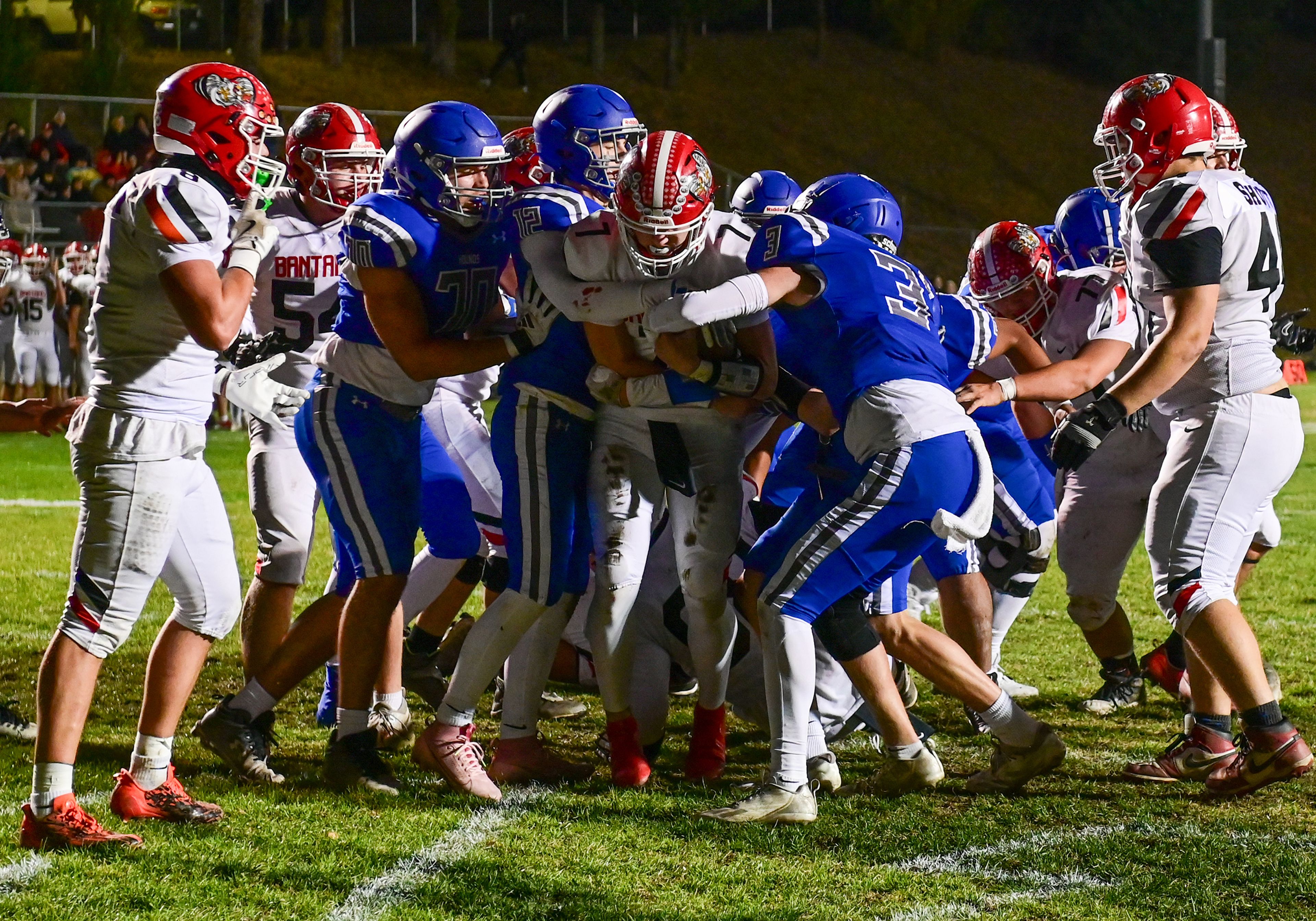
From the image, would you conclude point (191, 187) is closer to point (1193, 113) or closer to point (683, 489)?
point (683, 489)

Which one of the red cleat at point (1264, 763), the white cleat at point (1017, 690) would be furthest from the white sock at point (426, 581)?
the red cleat at point (1264, 763)

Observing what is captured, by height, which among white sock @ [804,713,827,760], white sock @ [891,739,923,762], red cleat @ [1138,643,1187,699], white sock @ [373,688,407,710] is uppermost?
white sock @ [891,739,923,762]

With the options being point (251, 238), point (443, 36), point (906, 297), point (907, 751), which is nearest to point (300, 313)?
point (251, 238)

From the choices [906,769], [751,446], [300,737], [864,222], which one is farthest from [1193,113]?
[300,737]

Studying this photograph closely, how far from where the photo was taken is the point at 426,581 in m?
4.91

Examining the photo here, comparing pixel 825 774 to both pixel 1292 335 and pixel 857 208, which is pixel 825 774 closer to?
pixel 857 208

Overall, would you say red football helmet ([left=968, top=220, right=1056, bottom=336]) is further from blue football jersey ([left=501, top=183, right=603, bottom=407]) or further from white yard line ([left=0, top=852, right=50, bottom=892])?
white yard line ([left=0, top=852, right=50, bottom=892])

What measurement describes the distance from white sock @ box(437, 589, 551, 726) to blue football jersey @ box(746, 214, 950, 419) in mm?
1034

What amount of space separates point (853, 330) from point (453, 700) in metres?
1.52

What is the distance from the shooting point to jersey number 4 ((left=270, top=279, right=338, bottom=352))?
4.62 m

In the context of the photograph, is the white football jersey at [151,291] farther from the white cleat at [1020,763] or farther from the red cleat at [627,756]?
the white cleat at [1020,763]

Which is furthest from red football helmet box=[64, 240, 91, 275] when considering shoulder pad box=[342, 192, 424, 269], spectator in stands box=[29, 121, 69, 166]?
shoulder pad box=[342, 192, 424, 269]

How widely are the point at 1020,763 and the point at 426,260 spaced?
2.17 m

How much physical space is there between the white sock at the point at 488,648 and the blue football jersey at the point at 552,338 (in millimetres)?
600
